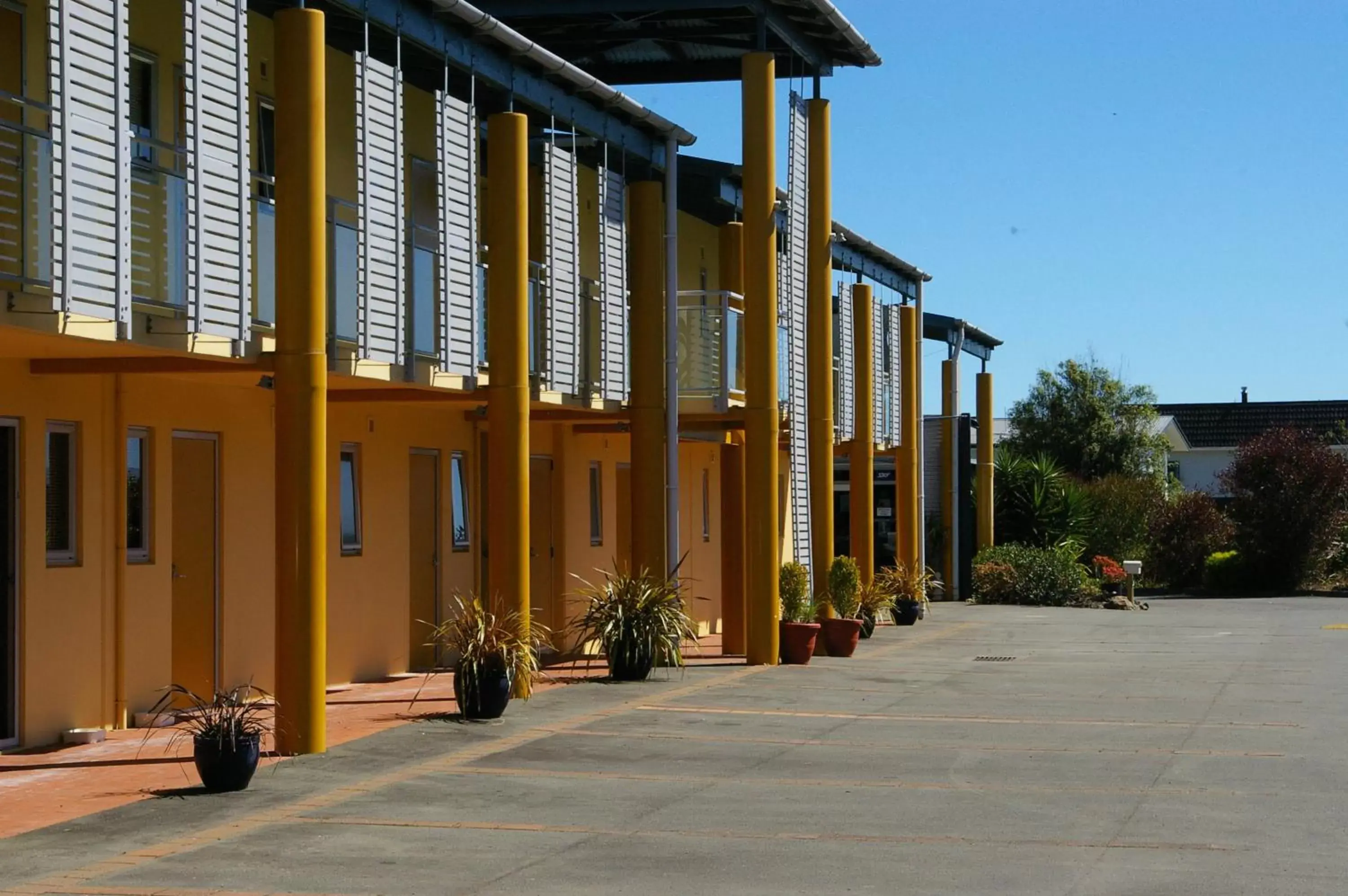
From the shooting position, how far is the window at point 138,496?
1460 cm

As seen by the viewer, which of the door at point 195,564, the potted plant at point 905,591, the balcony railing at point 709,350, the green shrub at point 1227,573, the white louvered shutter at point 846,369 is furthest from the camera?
the green shrub at point 1227,573

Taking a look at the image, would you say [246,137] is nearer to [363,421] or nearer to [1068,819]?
[363,421]

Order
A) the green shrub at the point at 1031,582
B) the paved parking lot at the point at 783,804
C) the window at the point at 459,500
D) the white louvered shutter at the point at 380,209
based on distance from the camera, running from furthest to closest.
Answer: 1. the green shrub at the point at 1031,582
2. the window at the point at 459,500
3. the white louvered shutter at the point at 380,209
4. the paved parking lot at the point at 783,804

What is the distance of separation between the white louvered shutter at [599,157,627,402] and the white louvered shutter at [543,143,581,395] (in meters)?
0.57

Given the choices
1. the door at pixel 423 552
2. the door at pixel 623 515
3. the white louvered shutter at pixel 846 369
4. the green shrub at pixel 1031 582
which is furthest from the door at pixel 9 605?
the green shrub at pixel 1031 582

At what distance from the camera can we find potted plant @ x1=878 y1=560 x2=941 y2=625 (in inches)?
1148

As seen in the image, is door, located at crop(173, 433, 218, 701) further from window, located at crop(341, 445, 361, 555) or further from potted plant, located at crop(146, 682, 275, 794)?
potted plant, located at crop(146, 682, 275, 794)

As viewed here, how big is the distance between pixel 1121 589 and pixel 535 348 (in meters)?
24.8

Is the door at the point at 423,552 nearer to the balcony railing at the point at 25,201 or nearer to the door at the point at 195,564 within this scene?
the door at the point at 195,564

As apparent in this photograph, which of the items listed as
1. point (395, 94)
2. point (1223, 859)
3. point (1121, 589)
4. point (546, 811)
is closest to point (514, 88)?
point (395, 94)

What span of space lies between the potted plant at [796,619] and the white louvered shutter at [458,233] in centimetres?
590

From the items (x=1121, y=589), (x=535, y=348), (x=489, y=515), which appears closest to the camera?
(x=489, y=515)

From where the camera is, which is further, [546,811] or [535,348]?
[535,348]

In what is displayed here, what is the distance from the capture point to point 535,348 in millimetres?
18234
